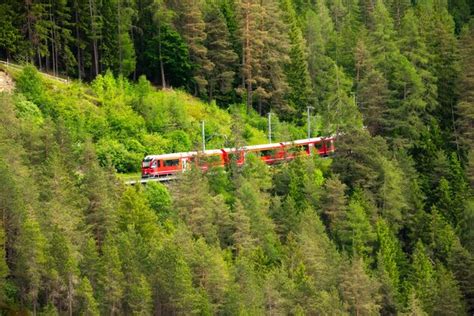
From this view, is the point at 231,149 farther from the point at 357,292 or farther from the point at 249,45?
the point at 249,45

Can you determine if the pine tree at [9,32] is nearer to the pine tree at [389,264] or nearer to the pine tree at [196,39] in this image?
the pine tree at [196,39]

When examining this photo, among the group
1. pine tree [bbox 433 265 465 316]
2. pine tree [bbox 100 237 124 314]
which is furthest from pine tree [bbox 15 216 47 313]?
pine tree [bbox 433 265 465 316]

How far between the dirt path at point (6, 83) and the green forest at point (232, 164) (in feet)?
0.69

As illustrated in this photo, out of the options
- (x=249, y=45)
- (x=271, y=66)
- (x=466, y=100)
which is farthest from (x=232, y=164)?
(x=466, y=100)

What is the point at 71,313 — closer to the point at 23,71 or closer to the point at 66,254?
the point at 66,254

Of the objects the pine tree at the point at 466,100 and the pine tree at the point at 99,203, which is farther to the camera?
the pine tree at the point at 466,100

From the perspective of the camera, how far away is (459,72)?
324ft

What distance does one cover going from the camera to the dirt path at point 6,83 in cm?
7894

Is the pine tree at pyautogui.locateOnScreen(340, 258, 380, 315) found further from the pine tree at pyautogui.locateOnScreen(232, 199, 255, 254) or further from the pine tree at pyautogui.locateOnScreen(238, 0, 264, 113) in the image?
the pine tree at pyautogui.locateOnScreen(238, 0, 264, 113)

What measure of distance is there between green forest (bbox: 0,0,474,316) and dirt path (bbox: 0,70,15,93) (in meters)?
0.21

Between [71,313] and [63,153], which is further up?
[63,153]

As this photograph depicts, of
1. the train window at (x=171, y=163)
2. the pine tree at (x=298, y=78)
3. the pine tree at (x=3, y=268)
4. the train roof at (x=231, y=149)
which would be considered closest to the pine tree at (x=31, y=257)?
the pine tree at (x=3, y=268)

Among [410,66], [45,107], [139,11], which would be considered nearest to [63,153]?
[45,107]

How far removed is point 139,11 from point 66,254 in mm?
42378
